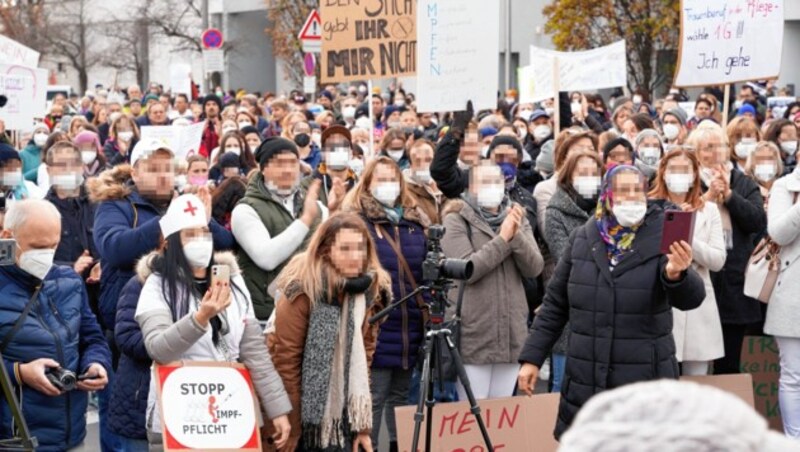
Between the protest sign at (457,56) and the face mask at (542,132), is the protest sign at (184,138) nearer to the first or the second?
the protest sign at (457,56)

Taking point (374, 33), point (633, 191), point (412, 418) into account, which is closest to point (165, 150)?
point (412, 418)

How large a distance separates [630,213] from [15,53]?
10.5m

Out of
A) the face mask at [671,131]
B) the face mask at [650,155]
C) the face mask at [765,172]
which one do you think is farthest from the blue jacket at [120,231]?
the face mask at [671,131]

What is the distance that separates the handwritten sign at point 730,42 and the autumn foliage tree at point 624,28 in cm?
2026

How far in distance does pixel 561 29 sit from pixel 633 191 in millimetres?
26119

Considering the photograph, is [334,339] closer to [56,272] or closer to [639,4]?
[56,272]

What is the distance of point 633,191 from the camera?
5.71 metres

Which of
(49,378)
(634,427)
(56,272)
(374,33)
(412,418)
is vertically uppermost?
(374,33)

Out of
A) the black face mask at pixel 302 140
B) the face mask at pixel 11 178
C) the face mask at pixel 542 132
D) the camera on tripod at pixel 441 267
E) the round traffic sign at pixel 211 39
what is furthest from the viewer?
the round traffic sign at pixel 211 39

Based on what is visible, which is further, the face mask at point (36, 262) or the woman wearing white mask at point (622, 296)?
the woman wearing white mask at point (622, 296)

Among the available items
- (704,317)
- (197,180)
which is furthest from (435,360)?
(197,180)

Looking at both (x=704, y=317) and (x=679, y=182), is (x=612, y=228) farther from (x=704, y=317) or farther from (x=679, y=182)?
(x=704, y=317)

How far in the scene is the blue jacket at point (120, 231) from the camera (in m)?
6.43

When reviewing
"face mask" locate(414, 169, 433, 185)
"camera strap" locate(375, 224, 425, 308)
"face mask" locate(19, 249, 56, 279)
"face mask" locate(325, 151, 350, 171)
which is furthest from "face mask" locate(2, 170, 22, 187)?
"face mask" locate(19, 249, 56, 279)
